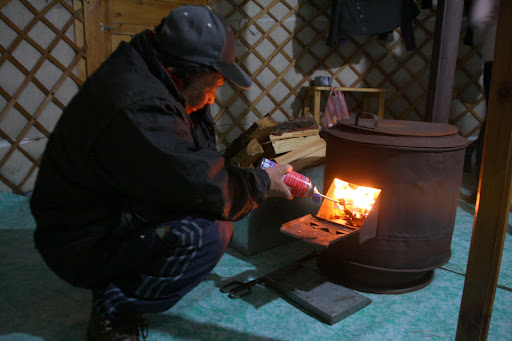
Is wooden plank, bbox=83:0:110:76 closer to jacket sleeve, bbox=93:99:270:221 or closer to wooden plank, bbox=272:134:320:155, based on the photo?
wooden plank, bbox=272:134:320:155

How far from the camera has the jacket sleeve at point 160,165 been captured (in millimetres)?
770

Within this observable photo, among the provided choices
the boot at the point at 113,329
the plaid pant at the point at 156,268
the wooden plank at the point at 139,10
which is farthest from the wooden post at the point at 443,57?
the wooden plank at the point at 139,10

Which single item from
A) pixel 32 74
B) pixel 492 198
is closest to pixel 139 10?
pixel 32 74

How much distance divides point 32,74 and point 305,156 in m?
1.74

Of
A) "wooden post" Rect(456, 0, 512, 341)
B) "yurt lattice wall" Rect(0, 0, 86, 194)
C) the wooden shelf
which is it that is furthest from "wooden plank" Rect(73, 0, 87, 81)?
"wooden post" Rect(456, 0, 512, 341)

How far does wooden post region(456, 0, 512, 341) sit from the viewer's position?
0.66 meters

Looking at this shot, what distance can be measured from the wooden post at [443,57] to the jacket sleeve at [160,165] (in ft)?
4.07

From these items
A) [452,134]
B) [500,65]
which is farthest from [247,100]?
[500,65]

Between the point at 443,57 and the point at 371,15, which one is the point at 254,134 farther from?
the point at 371,15

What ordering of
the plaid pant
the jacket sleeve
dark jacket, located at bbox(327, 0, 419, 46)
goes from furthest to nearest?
dark jacket, located at bbox(327, 0, 419, 46) → the plaid pant → the jacket sleeve

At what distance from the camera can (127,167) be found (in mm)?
798

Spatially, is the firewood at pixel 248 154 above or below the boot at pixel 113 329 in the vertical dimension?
above

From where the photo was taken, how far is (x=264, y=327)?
110 cm

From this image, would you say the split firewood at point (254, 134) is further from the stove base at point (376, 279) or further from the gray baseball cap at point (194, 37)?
the gray baseball cap at point (194, 37)
